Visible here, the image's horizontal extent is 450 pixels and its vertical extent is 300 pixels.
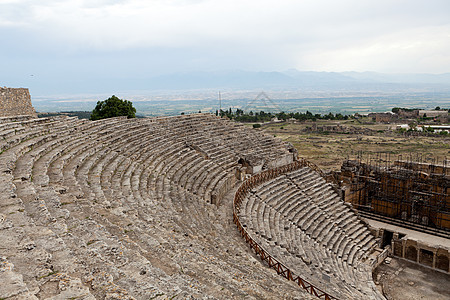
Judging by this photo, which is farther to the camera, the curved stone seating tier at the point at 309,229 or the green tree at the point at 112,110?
the green tree at the point at 112,110

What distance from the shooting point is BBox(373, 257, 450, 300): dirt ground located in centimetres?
1546

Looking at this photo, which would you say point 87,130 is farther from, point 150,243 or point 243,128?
point 243,128


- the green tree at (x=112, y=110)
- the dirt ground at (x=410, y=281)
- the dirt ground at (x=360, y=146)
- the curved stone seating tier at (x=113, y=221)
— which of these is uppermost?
the green tree at (x=112, y=110)

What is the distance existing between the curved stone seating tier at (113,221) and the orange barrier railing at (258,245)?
0.51 m

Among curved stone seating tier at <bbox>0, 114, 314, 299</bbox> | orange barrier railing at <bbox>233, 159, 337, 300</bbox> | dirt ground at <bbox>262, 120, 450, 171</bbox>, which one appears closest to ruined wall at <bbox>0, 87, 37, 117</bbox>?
curved stone seating tier at <bbox>0, 114, 314, 299</bbox>

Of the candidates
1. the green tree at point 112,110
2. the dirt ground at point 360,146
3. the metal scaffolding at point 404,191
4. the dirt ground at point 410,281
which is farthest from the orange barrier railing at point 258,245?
the green tree at point 112,110

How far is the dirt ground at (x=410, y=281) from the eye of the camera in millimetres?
15461

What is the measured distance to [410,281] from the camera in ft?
55.3

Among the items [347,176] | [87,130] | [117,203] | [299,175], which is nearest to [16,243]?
[117,203]

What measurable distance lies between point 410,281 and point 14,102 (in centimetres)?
2608

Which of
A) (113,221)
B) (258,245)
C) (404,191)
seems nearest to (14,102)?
(113,221)

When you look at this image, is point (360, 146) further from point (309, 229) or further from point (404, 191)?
point (309, 229)

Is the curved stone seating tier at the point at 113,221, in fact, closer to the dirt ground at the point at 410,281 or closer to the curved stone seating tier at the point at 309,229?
the curved stone seating tier at the point at 309,229

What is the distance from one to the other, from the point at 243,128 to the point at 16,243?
22.7 meters
